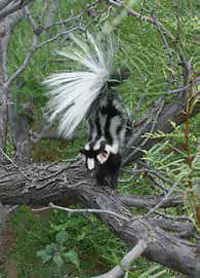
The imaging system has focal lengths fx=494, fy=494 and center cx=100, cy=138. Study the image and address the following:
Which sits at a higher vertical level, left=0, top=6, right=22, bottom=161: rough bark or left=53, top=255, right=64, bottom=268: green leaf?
left=0, top=6, right=22, bottom=161: rough bark

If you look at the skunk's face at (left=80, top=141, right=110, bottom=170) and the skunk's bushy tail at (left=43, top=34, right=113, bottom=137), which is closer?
the skunk's bushy tail at (left=43, top=34, right=113, bottom=137)

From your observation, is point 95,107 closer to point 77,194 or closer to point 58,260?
point 77,194

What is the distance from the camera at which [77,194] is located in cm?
177

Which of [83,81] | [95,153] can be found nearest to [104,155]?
[95,153]

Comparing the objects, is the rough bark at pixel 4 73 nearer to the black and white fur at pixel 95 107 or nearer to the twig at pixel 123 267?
the black and white fur at pixel 95 107

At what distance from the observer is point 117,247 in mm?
2514

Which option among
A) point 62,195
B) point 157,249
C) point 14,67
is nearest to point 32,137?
point 14,67

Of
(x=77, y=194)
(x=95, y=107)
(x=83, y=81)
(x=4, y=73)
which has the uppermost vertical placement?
(x=4, y=73)

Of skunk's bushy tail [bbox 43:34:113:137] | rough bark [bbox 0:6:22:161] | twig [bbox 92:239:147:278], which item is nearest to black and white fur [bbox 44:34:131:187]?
skunk's bushy tail [bbox 43:34:113:137]

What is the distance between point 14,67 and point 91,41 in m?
1.27

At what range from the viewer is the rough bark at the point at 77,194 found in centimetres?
133

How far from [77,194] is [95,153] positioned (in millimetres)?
162

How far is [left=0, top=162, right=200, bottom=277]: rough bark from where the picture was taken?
133cm

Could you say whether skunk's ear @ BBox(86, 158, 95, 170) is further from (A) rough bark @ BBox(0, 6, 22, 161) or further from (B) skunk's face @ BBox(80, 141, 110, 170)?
(A) rough bark @ BBox(0, 6, 22, 161)
